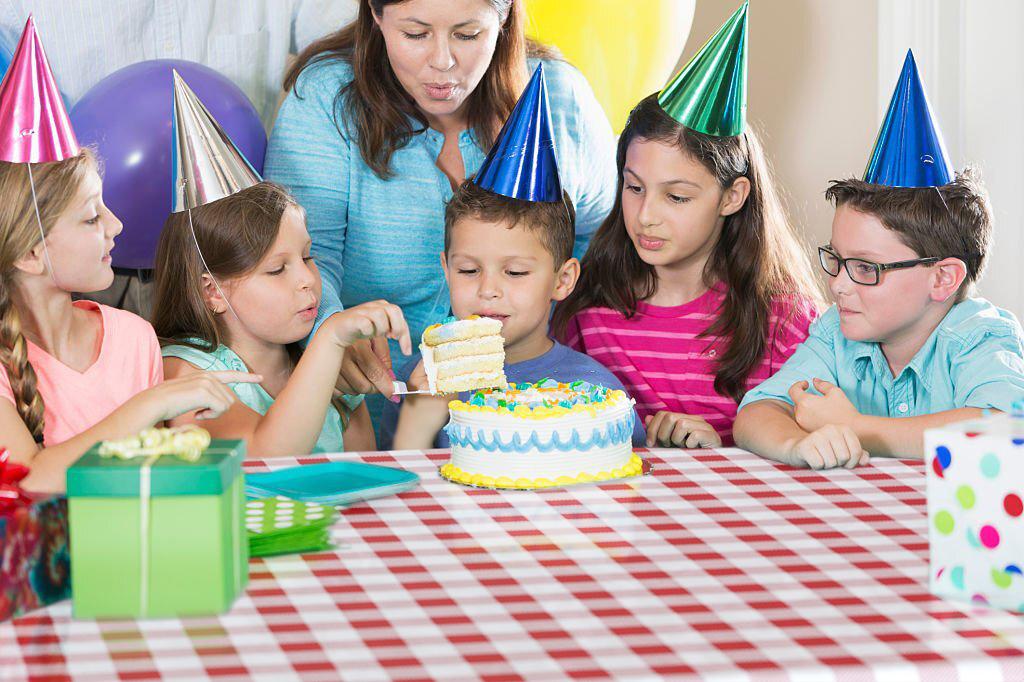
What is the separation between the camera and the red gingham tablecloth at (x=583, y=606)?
1.01 meters

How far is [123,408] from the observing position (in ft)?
5.17

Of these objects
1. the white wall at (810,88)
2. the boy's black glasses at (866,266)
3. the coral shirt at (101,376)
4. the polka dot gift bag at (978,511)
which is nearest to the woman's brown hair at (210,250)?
the coral shirt at (101,376)

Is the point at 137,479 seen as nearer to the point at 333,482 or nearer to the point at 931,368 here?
the point at 333,482

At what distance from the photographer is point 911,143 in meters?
2.08

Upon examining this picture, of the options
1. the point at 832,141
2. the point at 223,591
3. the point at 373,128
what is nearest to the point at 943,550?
the point at 223,591

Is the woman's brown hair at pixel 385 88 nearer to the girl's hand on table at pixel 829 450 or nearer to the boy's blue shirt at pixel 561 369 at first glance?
the boy's blue shirt at pixel 561 369

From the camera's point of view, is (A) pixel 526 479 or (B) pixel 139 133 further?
(B) pixel 139 133

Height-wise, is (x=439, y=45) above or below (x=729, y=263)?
above

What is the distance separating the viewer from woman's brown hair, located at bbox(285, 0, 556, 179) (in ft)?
8.39

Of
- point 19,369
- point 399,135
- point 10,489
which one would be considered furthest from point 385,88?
point 10,489

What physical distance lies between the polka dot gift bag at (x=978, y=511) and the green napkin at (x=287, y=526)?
0.64 meters

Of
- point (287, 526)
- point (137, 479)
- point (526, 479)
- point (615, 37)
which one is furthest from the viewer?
point (615, 37)

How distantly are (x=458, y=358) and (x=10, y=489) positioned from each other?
856 millimetres

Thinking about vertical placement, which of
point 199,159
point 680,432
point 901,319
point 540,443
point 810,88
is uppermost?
point 810,88
